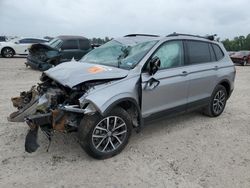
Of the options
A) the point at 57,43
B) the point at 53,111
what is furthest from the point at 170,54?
the point at 57,43

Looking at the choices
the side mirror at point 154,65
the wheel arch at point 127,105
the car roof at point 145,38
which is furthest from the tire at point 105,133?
the car roof at point 145,38

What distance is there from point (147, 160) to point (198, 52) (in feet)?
8.67

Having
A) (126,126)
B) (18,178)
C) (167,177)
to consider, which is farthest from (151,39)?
(18,178)

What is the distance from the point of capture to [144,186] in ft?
11.7

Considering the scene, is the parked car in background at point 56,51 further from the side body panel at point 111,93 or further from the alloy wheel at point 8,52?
the side body panel at point 111,93

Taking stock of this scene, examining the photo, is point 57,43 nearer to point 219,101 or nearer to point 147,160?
point 219,101

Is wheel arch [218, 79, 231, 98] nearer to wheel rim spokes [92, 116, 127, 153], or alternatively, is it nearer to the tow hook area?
wheel rim spokes [92, 116, 127, 153]

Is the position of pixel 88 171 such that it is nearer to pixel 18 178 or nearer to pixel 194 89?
pixel 18 178

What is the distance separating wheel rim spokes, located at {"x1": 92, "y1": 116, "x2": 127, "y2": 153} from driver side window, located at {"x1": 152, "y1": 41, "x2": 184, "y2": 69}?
4.35 feet

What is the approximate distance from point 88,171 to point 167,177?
3.42 ft

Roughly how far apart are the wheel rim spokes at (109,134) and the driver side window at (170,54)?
1.33 m

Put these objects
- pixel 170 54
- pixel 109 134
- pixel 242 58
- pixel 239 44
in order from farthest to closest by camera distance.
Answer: pixel 239 44 < pixel 242 58 < pixel 170 54 < pixel 109 134

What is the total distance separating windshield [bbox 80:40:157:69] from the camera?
4.71m

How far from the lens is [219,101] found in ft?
21.1
